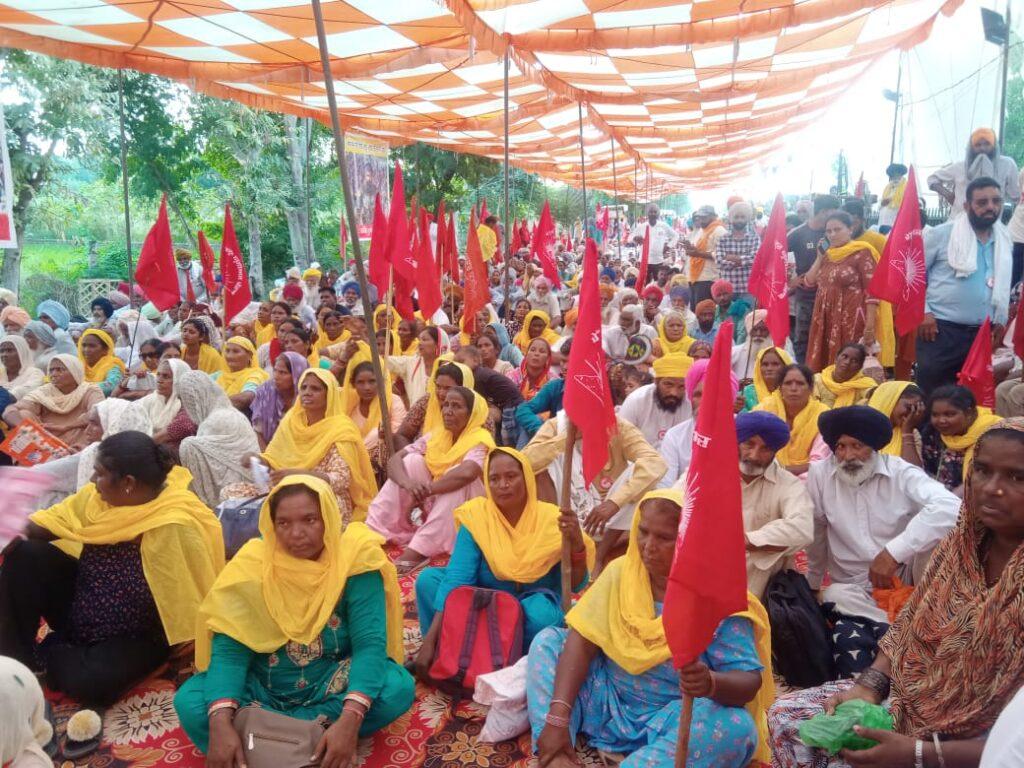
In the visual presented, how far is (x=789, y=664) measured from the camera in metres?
2.99

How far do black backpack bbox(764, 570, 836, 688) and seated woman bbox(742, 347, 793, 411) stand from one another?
1.95 metres

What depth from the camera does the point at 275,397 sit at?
539cm

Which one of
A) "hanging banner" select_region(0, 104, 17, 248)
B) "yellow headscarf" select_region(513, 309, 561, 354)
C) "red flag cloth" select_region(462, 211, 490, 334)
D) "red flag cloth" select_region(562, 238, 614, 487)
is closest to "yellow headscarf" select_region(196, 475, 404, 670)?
"red flag cloth" select_region(562, 238, 614, 487)

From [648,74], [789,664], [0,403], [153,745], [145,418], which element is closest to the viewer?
[153,745]

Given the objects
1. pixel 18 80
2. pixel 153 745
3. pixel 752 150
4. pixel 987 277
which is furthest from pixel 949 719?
pixel 752 150

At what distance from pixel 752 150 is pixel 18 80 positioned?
46.4 feet

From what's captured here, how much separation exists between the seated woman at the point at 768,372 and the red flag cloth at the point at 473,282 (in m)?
3.19

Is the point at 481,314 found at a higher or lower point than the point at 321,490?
higher

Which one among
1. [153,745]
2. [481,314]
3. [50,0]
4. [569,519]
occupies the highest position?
[50,0]

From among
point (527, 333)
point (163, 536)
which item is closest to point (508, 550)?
point (163, 536)

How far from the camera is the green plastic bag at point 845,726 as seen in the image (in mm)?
1960

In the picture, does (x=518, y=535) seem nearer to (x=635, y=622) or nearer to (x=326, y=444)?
(x=635, y=622)

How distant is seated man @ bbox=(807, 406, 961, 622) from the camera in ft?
10.3

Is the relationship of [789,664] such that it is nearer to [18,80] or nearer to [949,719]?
[949,719]
